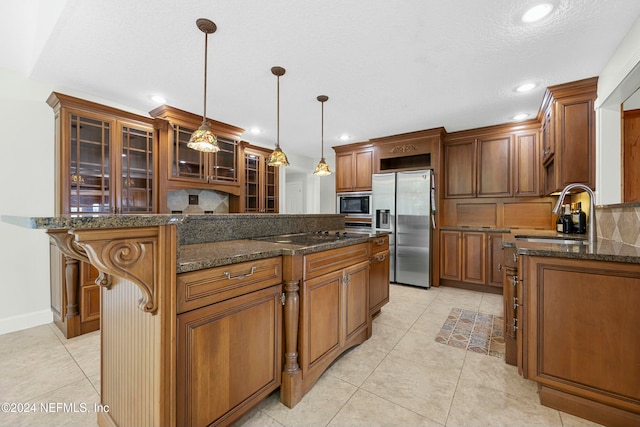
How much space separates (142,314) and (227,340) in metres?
0.38

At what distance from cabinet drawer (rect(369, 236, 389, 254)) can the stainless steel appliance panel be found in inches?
57.0

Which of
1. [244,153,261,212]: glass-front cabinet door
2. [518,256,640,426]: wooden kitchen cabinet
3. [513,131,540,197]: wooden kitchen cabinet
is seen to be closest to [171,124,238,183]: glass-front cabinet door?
[244,153,261,212]: glass-front cabinet door

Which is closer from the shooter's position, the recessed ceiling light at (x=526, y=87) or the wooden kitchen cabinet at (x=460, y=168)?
the recessed ceiling light at (x=526, y=87)

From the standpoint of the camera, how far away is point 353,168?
4.90 meters

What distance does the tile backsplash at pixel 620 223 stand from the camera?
1.73m

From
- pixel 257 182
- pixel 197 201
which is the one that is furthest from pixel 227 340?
pixel 257 182

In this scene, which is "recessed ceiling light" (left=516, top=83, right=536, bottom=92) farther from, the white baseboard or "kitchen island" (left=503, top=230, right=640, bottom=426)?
the white baseboard

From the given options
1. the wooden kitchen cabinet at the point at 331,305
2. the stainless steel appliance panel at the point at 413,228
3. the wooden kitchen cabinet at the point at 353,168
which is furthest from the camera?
the wooden kitchen cabinet at the point at 353,168

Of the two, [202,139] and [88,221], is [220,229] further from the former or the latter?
[88,221]

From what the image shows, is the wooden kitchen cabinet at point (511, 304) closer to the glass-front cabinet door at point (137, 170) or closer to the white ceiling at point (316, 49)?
the white ceiling at point (316, 49)

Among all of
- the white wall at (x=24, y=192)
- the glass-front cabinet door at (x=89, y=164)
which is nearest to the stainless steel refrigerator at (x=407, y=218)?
the glass-front cabinet door at (x=89, y=164)

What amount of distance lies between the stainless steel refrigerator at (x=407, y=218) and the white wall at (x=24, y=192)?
4076 millimetres

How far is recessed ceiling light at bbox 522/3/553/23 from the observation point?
5.26 feet

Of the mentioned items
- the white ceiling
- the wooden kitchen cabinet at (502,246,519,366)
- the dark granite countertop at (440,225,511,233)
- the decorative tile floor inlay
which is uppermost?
the white ceiling
